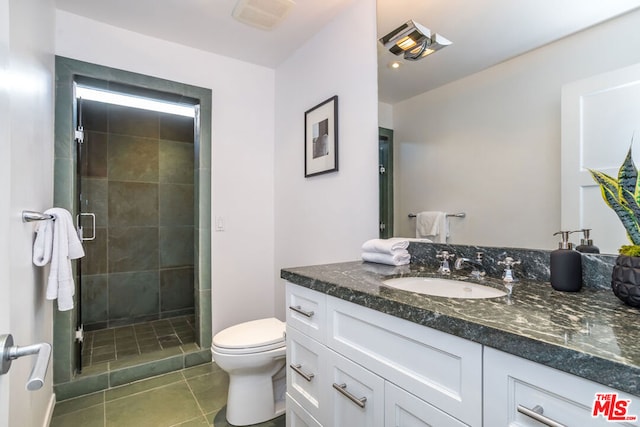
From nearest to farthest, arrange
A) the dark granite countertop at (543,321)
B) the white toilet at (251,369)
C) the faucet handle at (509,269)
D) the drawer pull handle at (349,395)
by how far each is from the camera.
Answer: the dark granite countertop at (543,321), the drawer pull handle at (349,395), the faucet handle at (509,269), the white toilet at (251,369)

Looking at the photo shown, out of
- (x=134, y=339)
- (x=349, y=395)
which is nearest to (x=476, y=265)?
(x=349, y=395)

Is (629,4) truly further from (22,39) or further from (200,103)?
(200,103)

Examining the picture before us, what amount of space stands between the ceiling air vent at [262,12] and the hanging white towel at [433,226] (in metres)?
1.51

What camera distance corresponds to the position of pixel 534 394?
0.57 metres

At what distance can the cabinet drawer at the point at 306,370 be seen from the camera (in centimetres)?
115

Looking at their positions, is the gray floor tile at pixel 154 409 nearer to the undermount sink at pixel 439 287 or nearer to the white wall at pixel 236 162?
the white wall at pixel 236 162

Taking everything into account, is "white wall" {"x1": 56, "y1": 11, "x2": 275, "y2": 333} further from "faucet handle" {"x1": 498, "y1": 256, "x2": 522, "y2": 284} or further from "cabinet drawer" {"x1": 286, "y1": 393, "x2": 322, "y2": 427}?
"faucet handle" {"x1": 498, "y1": 256, "x2": 522, "y2": 284}

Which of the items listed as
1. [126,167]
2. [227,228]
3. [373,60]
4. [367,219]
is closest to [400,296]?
[367,219]

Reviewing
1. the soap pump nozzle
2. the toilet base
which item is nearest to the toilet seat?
the toilet base

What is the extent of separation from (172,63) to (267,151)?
961mm

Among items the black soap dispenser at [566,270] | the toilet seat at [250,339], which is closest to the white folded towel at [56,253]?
the toilet seat at [250,339]

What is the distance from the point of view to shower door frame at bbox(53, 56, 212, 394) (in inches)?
74.8

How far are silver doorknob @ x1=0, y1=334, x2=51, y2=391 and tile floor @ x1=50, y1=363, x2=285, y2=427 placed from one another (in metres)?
1.42

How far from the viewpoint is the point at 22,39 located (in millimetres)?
1140
